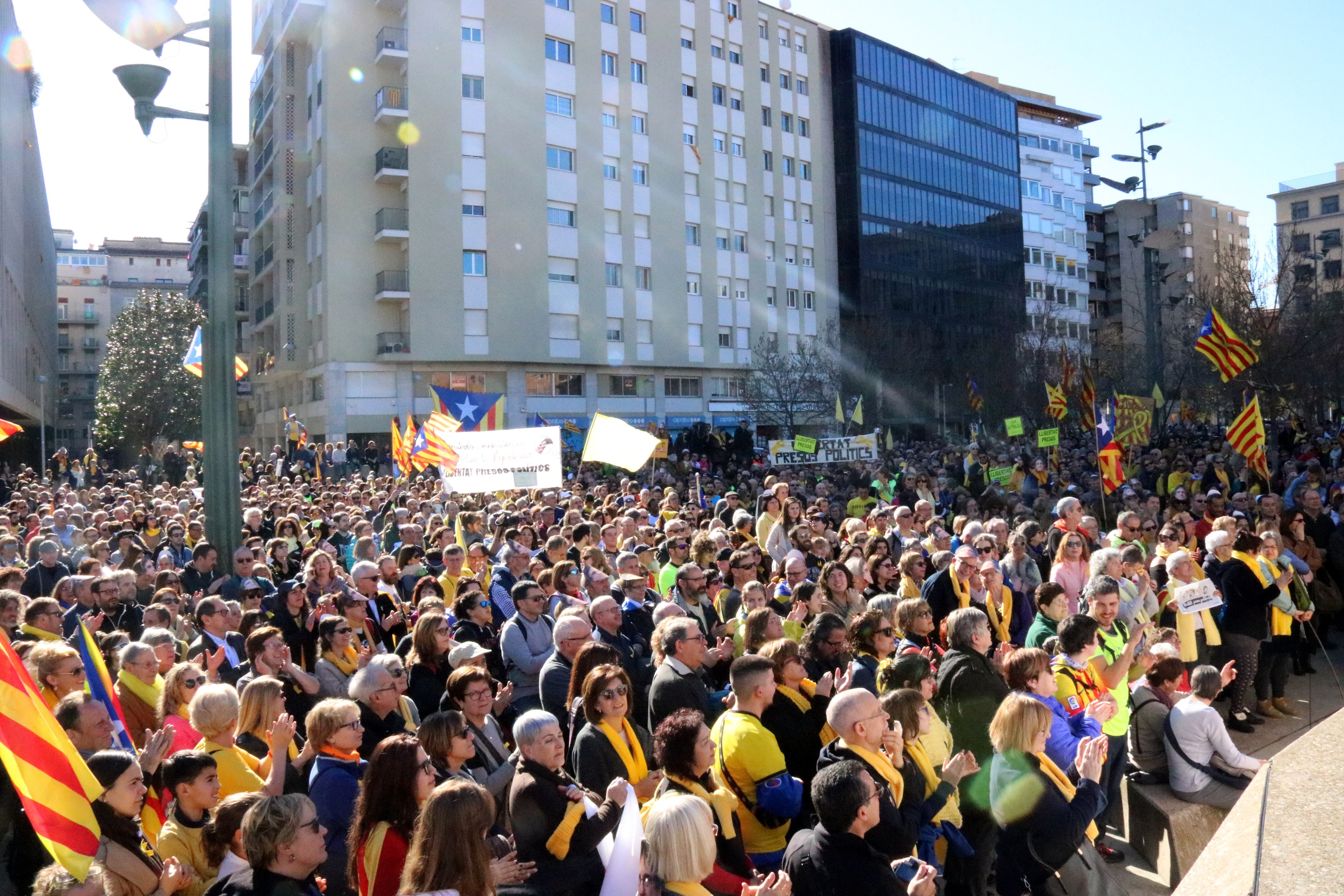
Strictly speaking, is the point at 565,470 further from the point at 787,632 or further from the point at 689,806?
the point at 689,806

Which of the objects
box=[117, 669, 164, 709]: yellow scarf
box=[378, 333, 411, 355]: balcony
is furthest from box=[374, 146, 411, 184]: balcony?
box=[117, 669, 164, 709]: yellow scarf

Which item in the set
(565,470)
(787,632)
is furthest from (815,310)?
(787,632)

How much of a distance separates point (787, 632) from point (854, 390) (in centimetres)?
4709

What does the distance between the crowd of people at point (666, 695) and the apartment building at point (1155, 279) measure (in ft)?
76.3

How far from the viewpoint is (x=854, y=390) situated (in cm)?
5378

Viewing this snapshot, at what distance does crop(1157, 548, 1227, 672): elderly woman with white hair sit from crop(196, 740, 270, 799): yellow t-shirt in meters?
6.47

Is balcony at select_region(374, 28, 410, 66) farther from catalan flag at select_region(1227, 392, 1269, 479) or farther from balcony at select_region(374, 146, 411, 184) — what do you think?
catalan flag at select_region(1227, 392, 1269, 479)

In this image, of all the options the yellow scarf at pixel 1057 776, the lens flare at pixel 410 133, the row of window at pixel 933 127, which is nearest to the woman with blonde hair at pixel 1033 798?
the yellow scarf at pixel 1057 776

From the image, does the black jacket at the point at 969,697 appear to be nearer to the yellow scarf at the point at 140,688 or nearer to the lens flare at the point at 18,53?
the yellow scarf at the point at 140,688

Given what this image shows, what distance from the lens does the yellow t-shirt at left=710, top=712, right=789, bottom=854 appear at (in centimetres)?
485

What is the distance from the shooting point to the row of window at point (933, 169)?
62625 mm

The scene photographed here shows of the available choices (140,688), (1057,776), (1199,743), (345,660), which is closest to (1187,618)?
(1199,743)

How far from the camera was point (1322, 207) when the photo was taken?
82.8m

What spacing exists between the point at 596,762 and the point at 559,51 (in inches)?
1811
